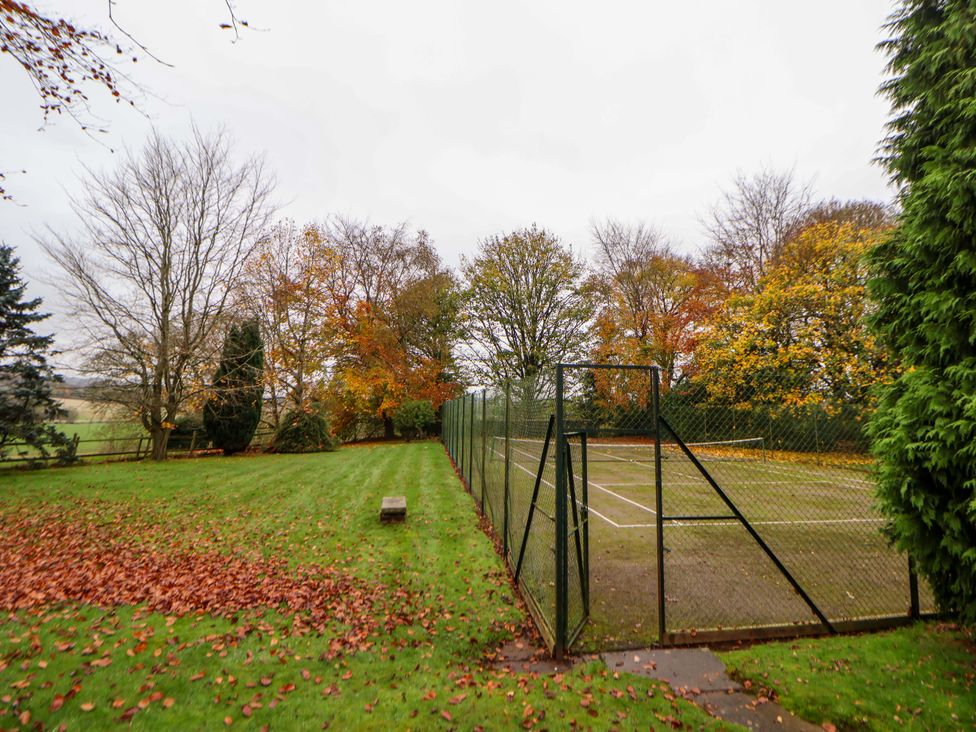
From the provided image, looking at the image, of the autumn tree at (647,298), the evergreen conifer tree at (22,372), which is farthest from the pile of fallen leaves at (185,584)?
the autumn tree at (647,298)

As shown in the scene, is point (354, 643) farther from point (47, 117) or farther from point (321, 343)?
point (321, 343)

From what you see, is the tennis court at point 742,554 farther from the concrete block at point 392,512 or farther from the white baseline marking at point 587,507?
the concrete block at point 392,512

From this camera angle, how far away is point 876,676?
3.35 metres

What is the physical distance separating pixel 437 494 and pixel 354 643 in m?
6.78

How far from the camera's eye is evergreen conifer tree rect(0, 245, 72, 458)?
1319 centimetres

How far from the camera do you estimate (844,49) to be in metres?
7.39

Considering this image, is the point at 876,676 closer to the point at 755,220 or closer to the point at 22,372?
the point at 22,372

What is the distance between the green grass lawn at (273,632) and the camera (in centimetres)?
297

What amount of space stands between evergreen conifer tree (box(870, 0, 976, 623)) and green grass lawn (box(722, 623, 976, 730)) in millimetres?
428

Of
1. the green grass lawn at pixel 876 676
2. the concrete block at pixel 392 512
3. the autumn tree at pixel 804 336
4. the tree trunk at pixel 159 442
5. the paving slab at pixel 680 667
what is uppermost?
the autumn tree at pixel 804 336

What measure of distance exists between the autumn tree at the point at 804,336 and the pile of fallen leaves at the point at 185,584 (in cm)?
1328

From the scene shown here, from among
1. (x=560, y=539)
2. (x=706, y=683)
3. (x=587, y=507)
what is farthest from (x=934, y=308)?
(x=560, y=539)

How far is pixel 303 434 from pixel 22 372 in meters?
9.68

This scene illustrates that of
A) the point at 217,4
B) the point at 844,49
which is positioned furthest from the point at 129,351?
the point at 844,49
